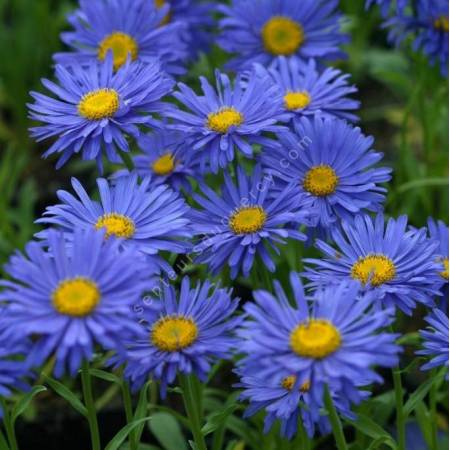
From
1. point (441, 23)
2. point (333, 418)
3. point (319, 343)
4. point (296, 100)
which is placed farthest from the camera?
point (441, 23)

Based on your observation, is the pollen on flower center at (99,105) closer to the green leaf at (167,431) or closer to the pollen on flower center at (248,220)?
the pollen on flower center at (248,220)

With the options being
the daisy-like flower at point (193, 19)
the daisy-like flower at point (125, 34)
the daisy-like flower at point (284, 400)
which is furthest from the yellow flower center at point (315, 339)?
the daisy-like flower at point (193, 19)

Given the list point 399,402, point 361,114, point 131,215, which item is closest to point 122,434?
point 131,215

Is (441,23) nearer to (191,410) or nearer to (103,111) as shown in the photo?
(103,111)

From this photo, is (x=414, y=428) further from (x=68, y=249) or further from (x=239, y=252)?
(x=68, y=249)

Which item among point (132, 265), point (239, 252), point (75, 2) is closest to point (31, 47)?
point (75, 2)
